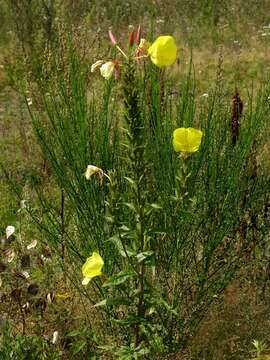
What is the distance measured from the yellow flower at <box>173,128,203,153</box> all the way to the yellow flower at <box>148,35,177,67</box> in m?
0.22

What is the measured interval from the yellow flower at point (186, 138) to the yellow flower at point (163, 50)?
221mm

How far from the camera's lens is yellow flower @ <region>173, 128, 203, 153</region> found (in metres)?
1.76

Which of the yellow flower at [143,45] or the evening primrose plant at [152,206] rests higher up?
the yellow flower at [143,45]

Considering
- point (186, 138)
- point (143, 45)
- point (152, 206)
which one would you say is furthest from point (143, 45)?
point (152, 206)

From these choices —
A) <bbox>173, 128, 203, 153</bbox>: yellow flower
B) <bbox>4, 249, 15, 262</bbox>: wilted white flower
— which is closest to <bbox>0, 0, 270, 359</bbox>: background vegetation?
<bbox>4, 249, 15, 262</bbox>: wilted white flower

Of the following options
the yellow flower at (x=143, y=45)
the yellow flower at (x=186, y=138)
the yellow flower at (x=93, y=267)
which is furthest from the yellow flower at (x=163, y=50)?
the yellow flower at (x=93, y=267)

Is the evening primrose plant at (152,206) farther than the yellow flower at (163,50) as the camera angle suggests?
Yes

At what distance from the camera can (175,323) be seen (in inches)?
89.6

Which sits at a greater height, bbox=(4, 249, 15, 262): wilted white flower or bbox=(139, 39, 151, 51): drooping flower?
bbox=(139, 39, 151, 51): drooping flower

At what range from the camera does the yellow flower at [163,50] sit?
64.2 inches

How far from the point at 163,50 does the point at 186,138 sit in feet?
0.94

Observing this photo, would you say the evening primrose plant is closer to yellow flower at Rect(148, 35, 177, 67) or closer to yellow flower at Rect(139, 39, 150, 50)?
yellow flower at Rect(139, 39, 150, 50)

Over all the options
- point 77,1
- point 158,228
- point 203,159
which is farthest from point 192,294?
point 77,1

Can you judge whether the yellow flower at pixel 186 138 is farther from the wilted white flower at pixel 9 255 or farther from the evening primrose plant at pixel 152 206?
the wilted white flower at pixel 9 255
